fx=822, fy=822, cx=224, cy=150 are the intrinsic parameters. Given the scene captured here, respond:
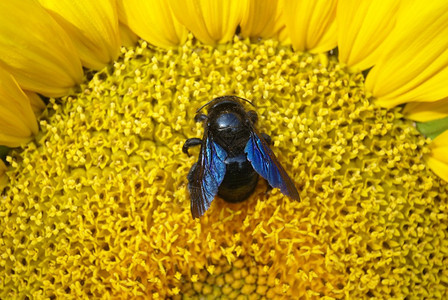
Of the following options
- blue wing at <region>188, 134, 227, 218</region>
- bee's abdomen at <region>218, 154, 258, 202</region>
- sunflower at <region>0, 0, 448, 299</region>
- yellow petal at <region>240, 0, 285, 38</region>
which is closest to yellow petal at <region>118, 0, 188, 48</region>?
sunflower at <region>0, 0, 448, 299</region>

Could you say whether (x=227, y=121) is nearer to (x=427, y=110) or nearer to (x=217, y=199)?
(x=217, y=199)

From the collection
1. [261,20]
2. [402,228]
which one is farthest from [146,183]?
[402,228]

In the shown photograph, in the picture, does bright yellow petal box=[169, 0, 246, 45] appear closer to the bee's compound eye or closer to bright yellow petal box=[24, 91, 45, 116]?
the bee's compound eye

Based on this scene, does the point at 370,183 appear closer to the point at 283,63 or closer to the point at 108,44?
the point at 283,63

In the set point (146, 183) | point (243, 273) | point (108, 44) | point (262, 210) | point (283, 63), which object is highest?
point (108, 44)

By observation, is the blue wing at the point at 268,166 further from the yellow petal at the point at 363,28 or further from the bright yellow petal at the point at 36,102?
the bright yellow petal at the point at 36,102

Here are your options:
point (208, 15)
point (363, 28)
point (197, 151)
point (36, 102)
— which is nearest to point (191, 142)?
point (197, 151)
